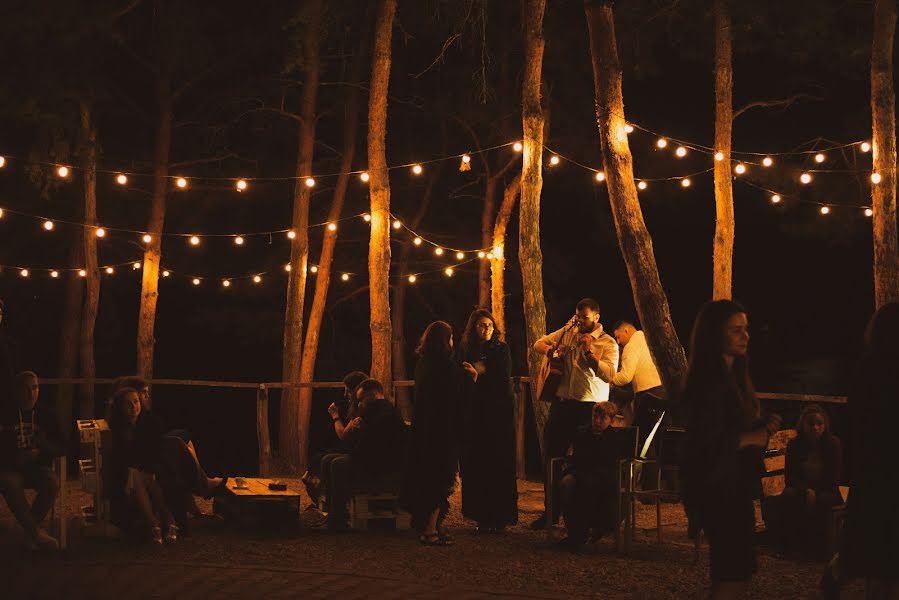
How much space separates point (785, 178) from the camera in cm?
2142

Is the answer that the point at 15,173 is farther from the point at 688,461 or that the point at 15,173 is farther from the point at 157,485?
the point at 688,461

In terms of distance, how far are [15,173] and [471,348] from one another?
18239 millimetres

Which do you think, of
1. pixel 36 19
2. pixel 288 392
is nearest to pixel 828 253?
pixel 288 392

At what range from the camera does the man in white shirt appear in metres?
10.9

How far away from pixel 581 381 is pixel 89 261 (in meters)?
14.2

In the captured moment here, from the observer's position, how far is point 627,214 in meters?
11.3

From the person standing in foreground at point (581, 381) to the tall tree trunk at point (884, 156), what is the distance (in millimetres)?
5788

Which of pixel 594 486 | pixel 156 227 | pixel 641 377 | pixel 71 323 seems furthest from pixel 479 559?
pixel 71 323

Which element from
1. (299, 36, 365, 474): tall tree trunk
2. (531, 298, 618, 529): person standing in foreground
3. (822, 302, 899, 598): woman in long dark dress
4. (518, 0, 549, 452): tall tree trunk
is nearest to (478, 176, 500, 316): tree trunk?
(299, 36, 365, 474): tall tree trunk

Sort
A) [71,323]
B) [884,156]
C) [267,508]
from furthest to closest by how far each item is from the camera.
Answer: [71,323] → [884,156] → [267,508]

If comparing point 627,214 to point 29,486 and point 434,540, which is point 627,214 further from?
point 29,486

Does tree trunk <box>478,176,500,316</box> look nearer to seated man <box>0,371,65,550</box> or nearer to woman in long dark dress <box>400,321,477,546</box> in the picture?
woman in long dark dress <box>400,321,477,546</box>

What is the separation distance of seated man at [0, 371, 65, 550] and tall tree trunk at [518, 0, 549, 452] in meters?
6.19

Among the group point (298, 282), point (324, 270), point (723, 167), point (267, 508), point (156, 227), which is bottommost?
point (267, 508)
